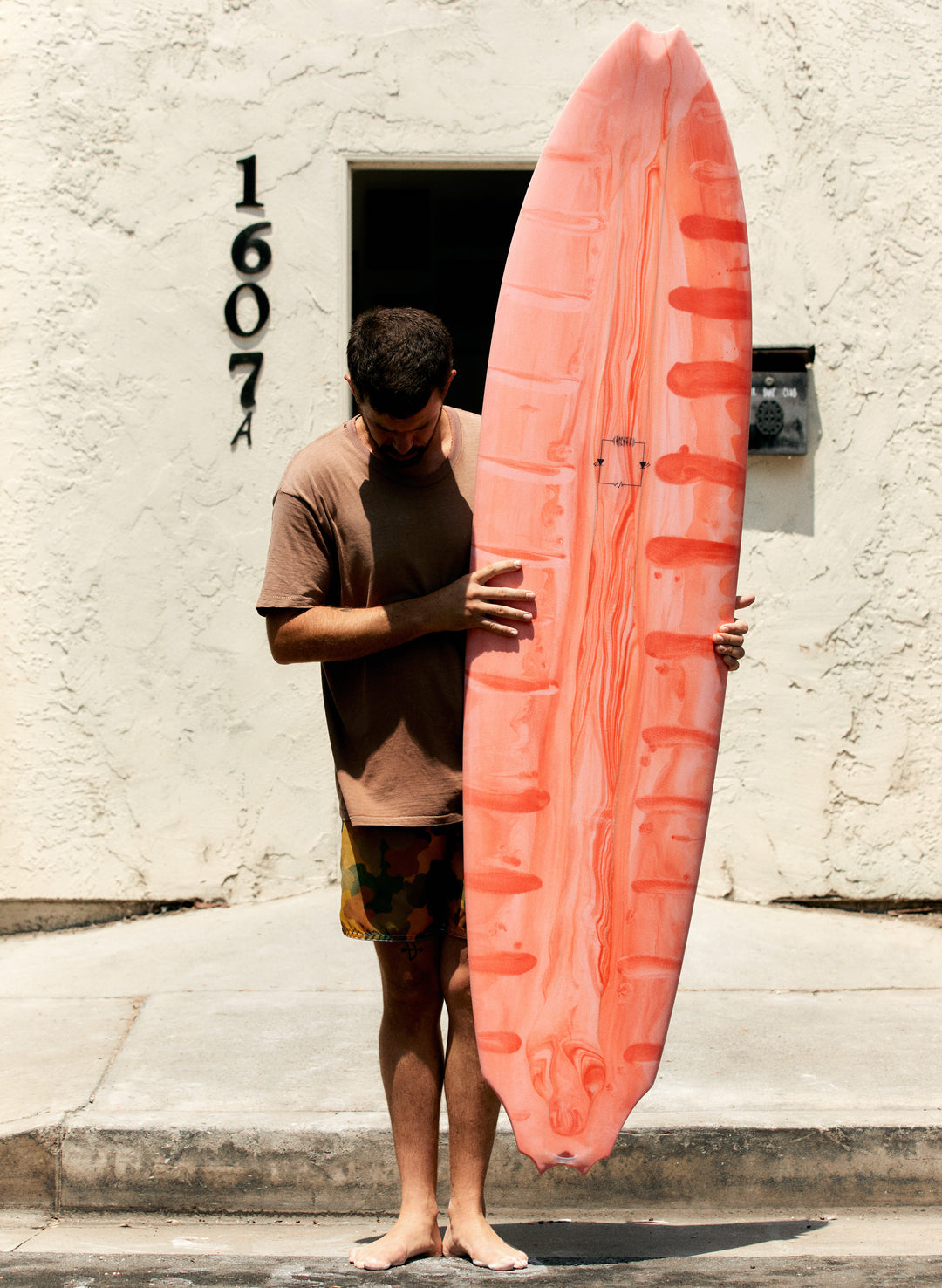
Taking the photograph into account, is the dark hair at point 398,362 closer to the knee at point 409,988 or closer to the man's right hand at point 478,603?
the man's right hand at point 478,603

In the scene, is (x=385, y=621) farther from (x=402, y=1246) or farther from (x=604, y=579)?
(x=402, y=1246)

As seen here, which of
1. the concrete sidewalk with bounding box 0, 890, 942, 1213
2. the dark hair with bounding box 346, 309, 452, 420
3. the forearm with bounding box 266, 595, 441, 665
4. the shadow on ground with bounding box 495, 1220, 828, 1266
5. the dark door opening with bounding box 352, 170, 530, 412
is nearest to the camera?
the dark hair with bounding box 346, 309, 452, 420

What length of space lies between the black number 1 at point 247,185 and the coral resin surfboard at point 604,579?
2.00 metres

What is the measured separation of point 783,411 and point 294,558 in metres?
2.55

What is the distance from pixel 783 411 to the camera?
167 inches

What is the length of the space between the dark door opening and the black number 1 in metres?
0.95

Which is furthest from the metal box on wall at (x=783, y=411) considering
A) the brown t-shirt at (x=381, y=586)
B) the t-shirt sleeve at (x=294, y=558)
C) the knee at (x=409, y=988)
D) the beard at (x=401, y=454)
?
the knee at (x=409, y=988)

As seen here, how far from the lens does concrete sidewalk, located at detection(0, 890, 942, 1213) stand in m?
2.68

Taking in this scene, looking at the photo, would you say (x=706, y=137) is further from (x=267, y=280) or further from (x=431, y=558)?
(x=267, y=280)

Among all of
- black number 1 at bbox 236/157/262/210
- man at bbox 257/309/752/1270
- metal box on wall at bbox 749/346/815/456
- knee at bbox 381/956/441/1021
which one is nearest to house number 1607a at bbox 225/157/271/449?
black number 1 at bbox 236/157/262/210

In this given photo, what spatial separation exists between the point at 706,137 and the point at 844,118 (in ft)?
6.57

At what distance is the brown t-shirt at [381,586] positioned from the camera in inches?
86.8

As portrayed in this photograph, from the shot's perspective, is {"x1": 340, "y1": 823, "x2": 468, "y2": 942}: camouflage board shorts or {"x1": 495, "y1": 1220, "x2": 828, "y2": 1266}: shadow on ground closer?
{"x1": 340, "y1": 823, "x2": 468, "y2": 942}: camouflage board shorts

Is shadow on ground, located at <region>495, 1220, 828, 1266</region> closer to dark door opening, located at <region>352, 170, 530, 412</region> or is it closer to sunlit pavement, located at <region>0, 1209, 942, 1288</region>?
sunlit pavement, located at <region>0, 1209, 942, 1288</region>
